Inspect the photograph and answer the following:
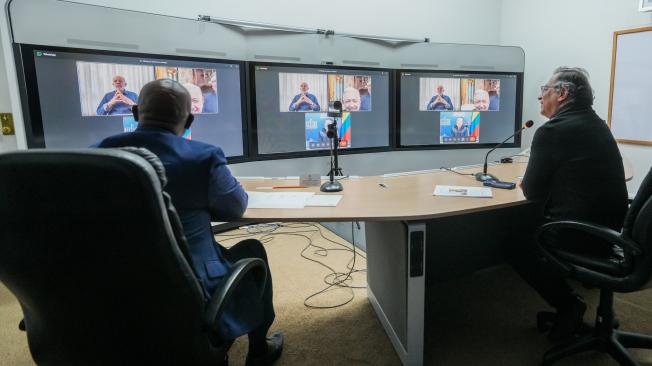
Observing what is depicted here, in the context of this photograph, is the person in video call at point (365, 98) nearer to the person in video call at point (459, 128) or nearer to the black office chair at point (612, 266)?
the person in video call at point (459, 128)

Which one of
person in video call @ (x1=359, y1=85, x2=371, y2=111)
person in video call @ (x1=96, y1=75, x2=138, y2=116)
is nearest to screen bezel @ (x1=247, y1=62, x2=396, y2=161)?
person in video call @ (x1=359, y1=85, x2=371, y2=111)

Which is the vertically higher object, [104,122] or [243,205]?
[104,122]

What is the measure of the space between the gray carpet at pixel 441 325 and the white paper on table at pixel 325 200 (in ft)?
2.26

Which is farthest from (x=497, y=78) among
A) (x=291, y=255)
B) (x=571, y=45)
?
(x=291, y=255)

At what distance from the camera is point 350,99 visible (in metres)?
3.07

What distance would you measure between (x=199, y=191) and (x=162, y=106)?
11.6 inches

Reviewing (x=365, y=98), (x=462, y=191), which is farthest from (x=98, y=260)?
(x=365, y=98)

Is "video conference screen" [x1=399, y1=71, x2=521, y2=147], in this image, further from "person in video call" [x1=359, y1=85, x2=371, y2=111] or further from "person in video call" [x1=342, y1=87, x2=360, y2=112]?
"person in video call" [x1=342, y1=87, x2=360, y2=112]

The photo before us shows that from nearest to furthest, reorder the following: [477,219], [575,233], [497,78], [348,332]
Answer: [575,233]
[348,332]
[477,219]
[497,78]

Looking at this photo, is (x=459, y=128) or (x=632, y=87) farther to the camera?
(x=459, y=128)

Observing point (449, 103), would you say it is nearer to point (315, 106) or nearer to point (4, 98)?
point (315, 106)

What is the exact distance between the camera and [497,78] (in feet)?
11.4

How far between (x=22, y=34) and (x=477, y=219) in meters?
2.73

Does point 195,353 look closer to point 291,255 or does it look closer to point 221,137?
point 221,137
